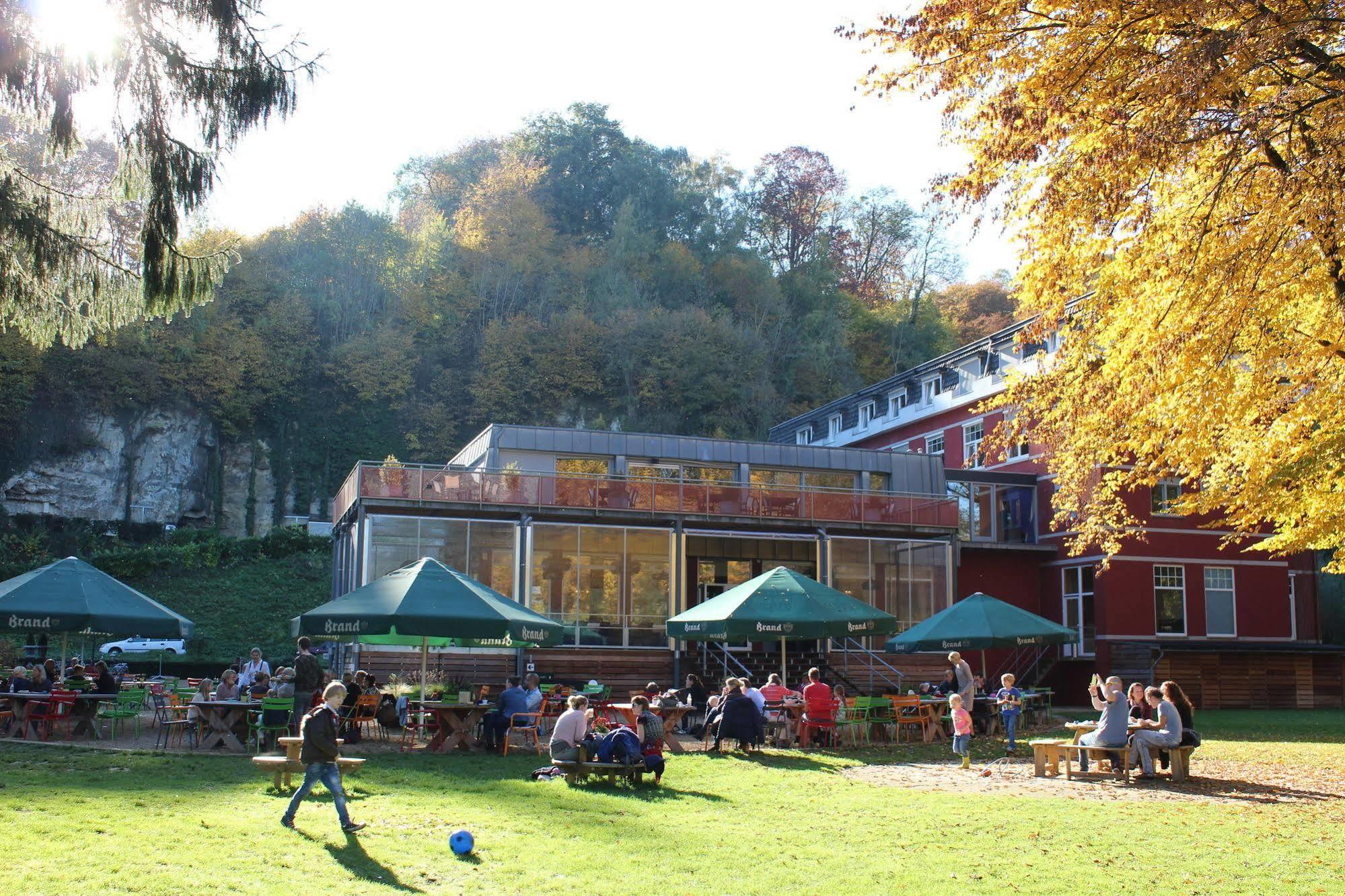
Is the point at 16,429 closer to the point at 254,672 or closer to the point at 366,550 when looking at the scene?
the point at 366,550

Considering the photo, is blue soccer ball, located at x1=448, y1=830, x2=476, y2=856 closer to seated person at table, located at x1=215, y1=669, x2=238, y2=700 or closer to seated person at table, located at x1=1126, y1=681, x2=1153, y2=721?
seated person at table, located at x1=1126, y1=681, x2=1153, y2=721

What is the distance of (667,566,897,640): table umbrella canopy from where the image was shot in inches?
686

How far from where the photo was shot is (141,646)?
3678cm

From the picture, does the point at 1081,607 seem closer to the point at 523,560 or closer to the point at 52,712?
the point at 523,560

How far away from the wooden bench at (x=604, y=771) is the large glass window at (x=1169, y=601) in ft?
76.2

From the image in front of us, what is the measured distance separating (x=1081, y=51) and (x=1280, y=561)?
26284 millimetres

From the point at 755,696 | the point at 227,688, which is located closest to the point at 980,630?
the point at 755,696

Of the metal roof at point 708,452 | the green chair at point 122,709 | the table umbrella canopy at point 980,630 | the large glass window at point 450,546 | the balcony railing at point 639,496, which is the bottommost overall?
the green chair at point 122,709

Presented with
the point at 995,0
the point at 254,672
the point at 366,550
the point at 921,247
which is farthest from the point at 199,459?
the point at 995,0

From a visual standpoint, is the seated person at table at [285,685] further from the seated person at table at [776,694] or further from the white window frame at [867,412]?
the white window frame at [867,412]

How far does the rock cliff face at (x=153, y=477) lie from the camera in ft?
152

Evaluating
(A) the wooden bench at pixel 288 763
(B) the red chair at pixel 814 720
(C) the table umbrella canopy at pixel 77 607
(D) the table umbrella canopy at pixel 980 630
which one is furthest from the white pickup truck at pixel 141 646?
(A) the wooden bench at pixel 288 763

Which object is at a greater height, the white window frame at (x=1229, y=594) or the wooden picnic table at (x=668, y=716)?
the white window frame at (x=1229, y=594)

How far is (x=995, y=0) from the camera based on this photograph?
11.2 meters
